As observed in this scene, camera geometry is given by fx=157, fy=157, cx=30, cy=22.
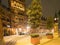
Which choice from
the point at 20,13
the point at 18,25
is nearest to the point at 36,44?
the point at 18,25

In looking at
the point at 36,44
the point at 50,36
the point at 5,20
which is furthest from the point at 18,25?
the point at 36,44

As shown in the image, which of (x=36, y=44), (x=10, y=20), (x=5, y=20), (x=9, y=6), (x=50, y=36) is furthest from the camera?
(x=9, y=6)

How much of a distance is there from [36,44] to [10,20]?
57915mm

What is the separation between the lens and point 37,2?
21.9 m

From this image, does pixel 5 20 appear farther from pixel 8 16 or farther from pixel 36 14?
pixel 36 14

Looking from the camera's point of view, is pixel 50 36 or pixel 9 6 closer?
pixel 50 36

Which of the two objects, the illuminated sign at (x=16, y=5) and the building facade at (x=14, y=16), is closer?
the building facade at (x=14, y=16)

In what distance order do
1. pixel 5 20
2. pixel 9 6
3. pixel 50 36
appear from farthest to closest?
pixel 9 6, pixel 5 20, pixel 50 36

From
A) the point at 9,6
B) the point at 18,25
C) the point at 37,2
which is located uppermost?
the point at 9,6

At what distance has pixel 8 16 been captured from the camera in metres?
70.3

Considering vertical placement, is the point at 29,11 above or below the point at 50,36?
above

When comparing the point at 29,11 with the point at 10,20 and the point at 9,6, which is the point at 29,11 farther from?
the point at 9,6

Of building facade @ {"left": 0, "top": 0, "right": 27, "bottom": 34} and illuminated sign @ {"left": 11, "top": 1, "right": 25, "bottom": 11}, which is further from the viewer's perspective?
illuminated sign @ {"left": 11, "top": 1, "right": 25, "bottom": 11}

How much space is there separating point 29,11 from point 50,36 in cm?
589
